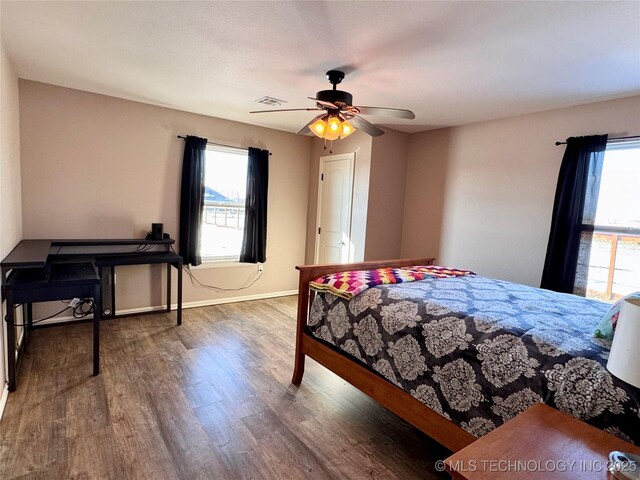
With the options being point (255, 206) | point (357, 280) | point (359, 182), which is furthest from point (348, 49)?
point (255, 206)

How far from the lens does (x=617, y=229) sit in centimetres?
→ 302

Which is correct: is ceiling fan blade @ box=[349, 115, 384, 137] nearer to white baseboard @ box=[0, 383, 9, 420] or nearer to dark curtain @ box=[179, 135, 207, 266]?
dark curtain @ box=[179, 135, 207, 266]

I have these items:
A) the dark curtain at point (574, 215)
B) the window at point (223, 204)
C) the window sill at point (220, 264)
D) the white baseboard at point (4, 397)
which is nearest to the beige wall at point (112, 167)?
the window sill at point (220, 264)

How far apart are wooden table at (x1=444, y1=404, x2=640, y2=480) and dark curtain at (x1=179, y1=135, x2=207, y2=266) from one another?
12.7ft

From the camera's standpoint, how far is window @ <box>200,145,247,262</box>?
14.8 ft

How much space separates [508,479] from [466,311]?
3.40 ft

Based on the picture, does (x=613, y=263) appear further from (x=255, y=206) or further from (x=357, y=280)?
(x=255, y=206)

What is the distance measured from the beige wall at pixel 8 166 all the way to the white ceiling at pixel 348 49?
0.71 ft

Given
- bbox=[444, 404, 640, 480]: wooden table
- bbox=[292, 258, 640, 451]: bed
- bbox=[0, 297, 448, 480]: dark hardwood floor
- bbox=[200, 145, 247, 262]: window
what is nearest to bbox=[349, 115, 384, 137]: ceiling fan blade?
bbox=[292, 258, 640, 451]: bed

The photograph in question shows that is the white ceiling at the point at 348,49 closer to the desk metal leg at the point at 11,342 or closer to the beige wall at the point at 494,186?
the beige wall at the point at 494,186

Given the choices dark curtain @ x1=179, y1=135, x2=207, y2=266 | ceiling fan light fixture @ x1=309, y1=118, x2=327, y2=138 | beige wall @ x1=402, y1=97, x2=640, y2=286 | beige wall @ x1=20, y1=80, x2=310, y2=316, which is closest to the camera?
ceiling fan light fixture @ x1=309, y1=118, x2=327, y2=138

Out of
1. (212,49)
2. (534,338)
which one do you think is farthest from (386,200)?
(534,338)

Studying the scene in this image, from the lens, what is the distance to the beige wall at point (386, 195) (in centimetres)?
445

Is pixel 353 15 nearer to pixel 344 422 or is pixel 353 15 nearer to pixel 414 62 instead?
pixel 414 62
